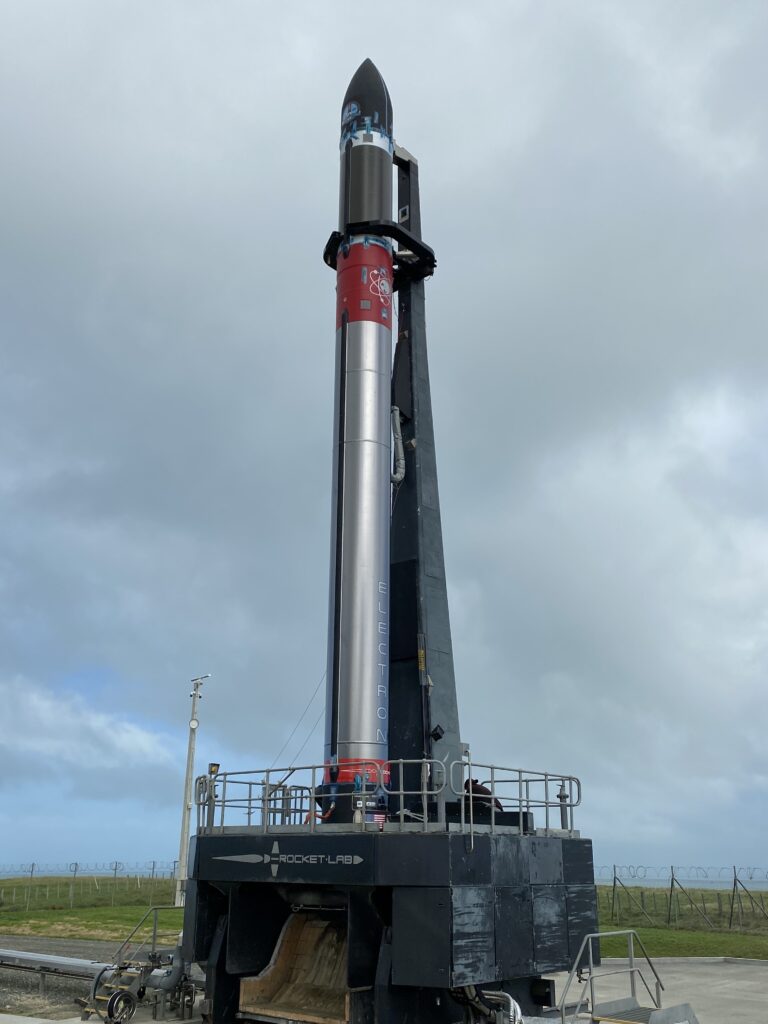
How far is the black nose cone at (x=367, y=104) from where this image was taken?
893 inches

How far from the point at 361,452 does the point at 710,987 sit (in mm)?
14538

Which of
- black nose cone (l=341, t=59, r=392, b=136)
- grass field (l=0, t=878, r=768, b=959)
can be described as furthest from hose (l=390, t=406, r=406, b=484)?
grass field (l=0, t=878, r=768, b=959)

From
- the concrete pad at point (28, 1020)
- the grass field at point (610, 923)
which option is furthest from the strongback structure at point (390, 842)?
the grass field at point (610, 923)

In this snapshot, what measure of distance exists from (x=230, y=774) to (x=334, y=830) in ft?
9.35

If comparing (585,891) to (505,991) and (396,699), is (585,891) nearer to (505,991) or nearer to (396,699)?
(505,991)

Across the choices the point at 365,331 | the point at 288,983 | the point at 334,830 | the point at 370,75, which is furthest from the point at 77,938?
the point at 370,75

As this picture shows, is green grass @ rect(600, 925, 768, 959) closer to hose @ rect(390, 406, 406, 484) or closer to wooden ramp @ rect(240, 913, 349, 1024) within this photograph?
wooden ramp @ rect(240, 913, 349, 1024)

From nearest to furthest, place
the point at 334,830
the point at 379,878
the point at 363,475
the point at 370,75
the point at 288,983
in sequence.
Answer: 1. the point at 379,878
2. the point at 334,830
3. the point at 288,983
4. the point at 363,475
5. the point at 370,75

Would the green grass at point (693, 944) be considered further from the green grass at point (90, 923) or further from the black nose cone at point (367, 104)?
the black nose cone at point (367, 104)

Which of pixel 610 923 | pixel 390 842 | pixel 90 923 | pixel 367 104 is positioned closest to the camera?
pixel 390 842

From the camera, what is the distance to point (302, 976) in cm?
1655

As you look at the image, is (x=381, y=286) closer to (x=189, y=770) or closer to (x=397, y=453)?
(x=397, y=453)

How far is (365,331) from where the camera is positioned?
20.6 meters

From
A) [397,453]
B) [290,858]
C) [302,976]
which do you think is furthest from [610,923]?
[290,858]
